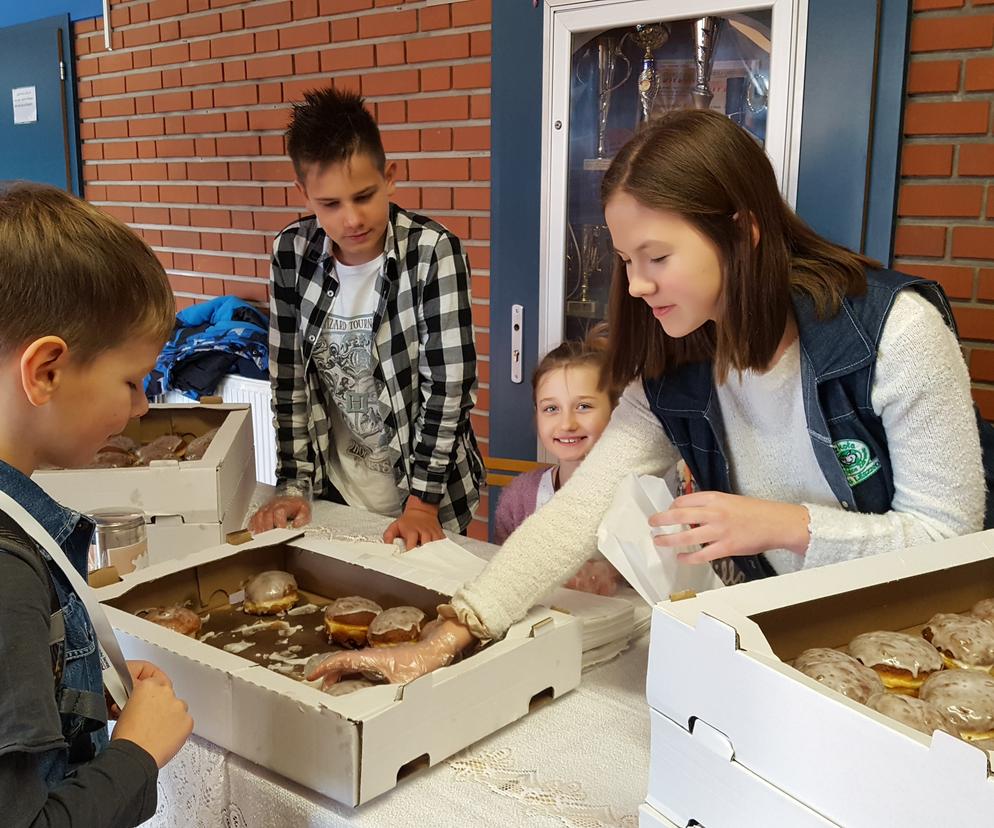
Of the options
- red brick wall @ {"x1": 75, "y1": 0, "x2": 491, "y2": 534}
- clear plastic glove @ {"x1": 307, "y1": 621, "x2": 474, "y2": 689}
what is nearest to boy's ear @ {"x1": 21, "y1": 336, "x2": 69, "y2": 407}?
clear plastic glove @ {"x1": 307, "y1": 621, "x2": 474, "y2": 689}

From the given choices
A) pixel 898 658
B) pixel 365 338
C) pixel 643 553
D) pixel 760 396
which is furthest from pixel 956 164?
pixel 898 658

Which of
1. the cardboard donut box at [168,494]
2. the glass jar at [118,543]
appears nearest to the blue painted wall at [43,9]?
the cardboard donut box at [168,494]

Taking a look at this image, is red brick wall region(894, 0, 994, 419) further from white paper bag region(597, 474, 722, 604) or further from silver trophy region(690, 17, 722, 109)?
white paper bag region(597, 474, 722, 604)

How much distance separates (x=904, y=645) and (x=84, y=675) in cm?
73

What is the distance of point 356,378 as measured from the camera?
1.91 m

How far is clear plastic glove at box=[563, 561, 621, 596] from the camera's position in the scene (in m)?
1.37

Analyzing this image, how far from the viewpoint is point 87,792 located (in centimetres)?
71

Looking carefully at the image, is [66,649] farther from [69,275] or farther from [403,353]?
[403,353]

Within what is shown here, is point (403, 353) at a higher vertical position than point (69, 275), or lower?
lower

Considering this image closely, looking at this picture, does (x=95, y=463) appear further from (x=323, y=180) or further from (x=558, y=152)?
(x=558, y=152)

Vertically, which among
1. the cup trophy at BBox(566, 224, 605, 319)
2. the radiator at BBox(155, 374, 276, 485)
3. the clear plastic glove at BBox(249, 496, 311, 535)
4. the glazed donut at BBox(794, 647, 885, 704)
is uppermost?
the cup trophy at BBox(566, 224, 605, 319)

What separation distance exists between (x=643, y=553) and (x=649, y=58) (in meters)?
1.76

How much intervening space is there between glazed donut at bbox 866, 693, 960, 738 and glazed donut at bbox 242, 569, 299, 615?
729mm

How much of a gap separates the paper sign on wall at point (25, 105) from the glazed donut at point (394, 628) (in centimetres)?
424
